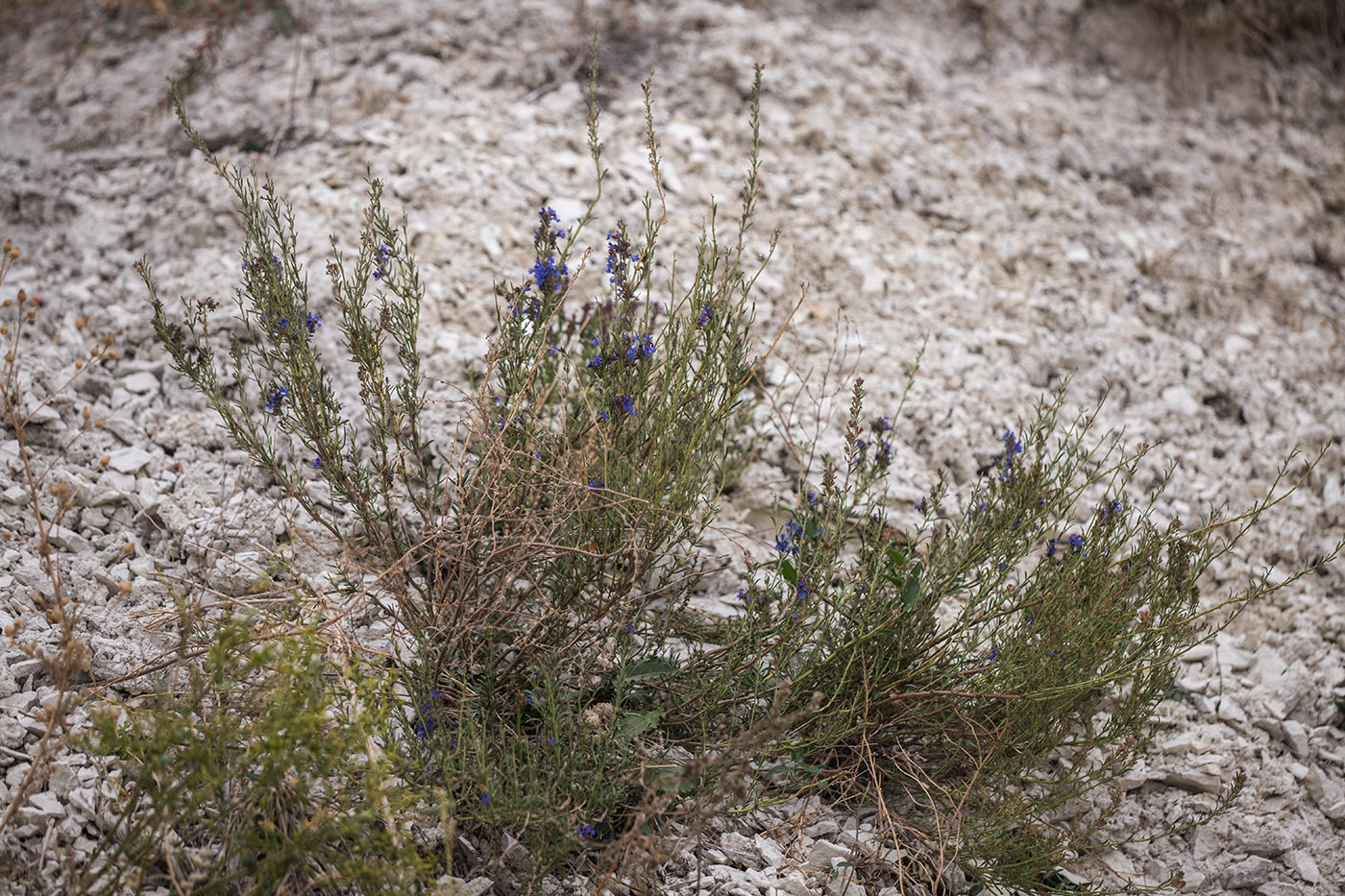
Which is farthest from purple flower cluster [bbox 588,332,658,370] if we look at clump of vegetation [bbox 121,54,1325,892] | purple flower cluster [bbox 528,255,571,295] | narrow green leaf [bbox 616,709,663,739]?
narrow green leaf [bbox 616,709,663,739]

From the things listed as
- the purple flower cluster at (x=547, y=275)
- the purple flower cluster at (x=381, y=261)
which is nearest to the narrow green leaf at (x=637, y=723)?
the purple flower cluster at (x=547, y=275)

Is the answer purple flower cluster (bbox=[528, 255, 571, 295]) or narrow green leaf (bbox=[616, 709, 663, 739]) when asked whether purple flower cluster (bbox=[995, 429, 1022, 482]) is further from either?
purple flower cluster (bbox=[528, 255, 571, 295])

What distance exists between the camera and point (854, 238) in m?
4.23

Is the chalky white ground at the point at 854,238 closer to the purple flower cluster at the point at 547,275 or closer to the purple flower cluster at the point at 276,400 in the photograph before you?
the purple flower cluster at the point at 276,400

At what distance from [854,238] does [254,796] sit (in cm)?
334

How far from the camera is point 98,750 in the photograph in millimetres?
1773

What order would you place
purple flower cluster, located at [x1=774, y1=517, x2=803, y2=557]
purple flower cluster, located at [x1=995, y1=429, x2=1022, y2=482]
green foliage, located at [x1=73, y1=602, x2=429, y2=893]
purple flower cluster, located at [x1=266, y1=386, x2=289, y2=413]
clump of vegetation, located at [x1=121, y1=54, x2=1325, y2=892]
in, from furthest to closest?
purple flower cluster, located at [x1=995, y1=429, x2=1022, y2=482] → purple flower cluster, located at [x1=774, y1=517, x2=803, y2=557] → purple flower cluster, located at [x1=266, y1=386, x2=289, y2=413] → clump of vegetation, located at [x1=121, y1=54, x2=1325, y2=892] → green foliage, located at [x1=73, y1=602, x2=429, y2=893]

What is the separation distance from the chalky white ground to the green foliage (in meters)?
0.45

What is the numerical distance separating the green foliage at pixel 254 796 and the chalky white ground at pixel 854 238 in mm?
452

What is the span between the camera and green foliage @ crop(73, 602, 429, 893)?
5.76ft

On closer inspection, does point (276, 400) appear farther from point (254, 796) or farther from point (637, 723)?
point (637, 723)

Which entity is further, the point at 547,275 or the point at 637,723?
the point at 547,275

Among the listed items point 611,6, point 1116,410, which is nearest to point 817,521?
point 1116,410

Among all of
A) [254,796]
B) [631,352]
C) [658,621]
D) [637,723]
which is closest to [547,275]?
[631,352]
